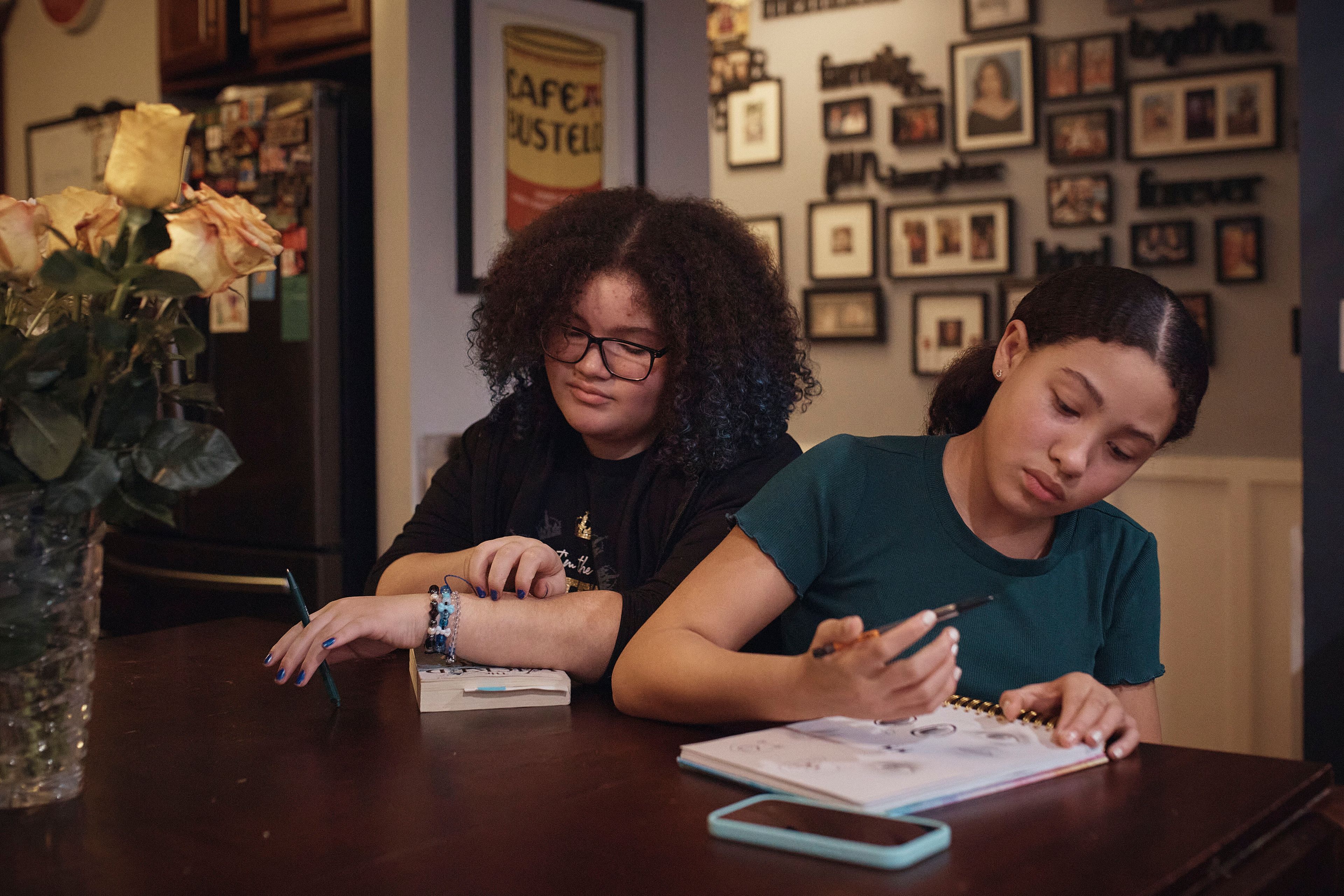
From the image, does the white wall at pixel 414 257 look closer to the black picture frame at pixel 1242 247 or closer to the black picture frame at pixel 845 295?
the black picture frame at pixel 845 295

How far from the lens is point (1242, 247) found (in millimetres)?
3455

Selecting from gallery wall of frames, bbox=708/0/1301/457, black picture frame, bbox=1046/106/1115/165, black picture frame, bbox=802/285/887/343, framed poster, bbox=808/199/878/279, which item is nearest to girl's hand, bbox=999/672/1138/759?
gallery wall of frames, bbox=708/0/1301/457

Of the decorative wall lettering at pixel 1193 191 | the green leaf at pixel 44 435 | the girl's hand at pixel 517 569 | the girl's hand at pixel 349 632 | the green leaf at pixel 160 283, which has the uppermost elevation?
A: the decorative wall lettering at pixel 1193 191

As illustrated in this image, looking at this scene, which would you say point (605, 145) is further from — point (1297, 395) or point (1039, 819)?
point (1039, 819)

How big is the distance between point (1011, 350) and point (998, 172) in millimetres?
2716

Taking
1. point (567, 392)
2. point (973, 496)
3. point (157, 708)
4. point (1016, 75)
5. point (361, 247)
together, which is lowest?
point (157, 708)

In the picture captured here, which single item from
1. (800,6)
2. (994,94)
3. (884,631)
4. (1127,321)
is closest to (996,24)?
(994,94)

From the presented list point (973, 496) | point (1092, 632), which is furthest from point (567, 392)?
point (1092, 632)

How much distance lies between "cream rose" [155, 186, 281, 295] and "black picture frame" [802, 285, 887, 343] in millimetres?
3264

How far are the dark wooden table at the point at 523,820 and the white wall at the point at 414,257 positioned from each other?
5.74ft

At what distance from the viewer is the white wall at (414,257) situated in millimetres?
2852

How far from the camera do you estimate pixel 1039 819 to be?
0.87 m

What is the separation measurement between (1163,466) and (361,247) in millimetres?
2235

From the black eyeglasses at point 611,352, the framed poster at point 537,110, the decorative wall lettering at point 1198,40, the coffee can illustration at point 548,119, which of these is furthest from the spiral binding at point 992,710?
the decorative wall lettering at point 1198,40
